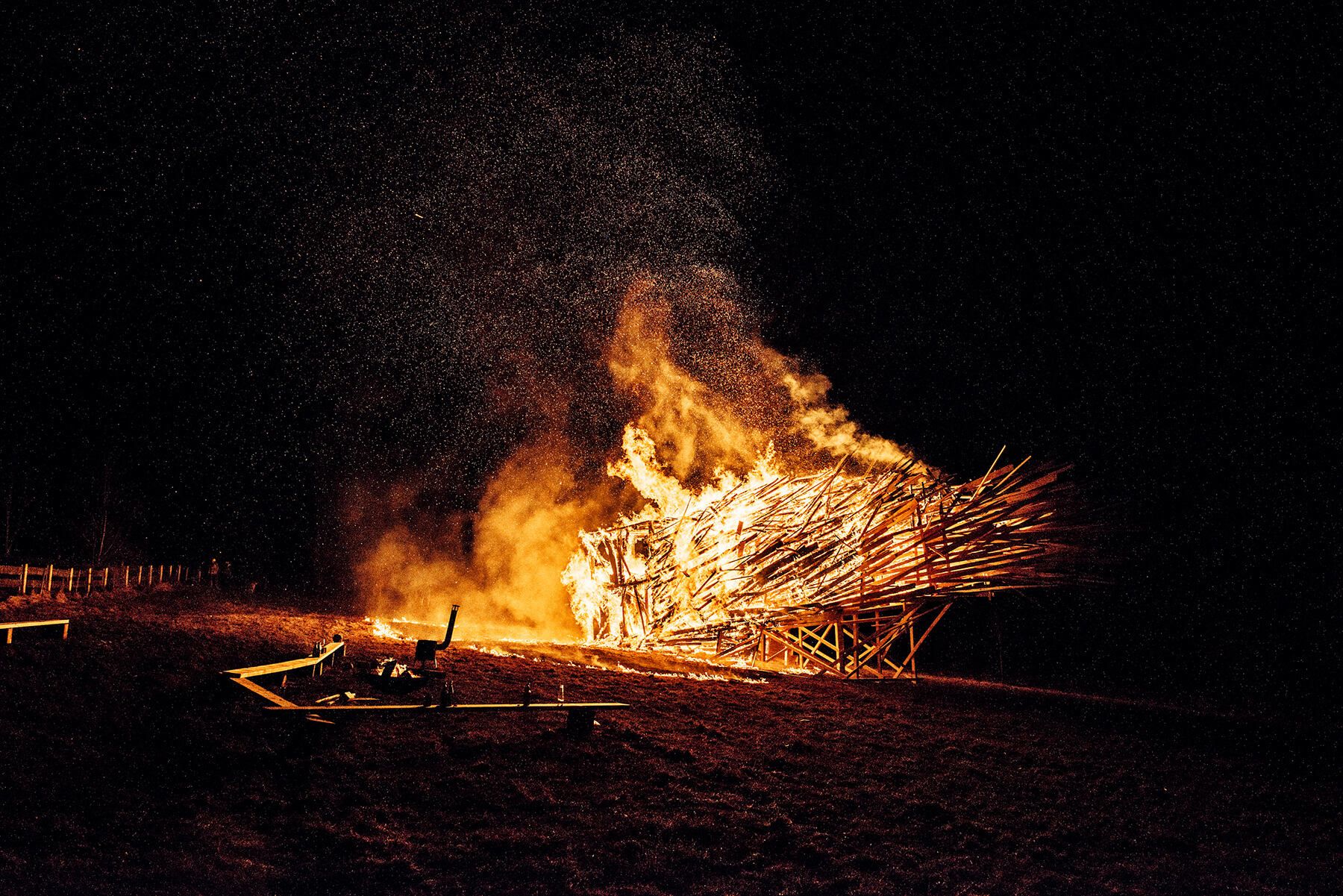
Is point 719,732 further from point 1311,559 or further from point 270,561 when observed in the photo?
point 270,561

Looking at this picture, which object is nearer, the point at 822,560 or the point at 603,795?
the point at 603,795

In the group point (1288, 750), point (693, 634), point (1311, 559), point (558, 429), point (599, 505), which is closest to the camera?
point (1288, 750)

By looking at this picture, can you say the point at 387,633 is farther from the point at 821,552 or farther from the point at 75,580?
the point at 821,552

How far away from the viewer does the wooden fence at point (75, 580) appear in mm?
11031

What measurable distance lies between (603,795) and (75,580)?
39.6ft

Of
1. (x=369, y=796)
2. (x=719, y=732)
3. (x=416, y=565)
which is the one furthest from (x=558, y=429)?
(x=369, y=796)

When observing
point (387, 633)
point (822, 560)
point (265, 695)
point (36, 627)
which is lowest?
point (387, 633)

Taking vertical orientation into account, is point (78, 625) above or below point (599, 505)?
below

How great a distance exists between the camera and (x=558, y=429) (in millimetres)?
18984

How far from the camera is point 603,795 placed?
5.37 meters

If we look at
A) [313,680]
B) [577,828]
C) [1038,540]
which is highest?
[1038,540]

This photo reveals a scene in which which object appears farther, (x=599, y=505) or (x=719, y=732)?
(x=599, y=505)

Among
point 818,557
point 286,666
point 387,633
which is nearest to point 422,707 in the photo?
point 286,666

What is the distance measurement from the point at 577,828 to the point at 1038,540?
25.1ft
